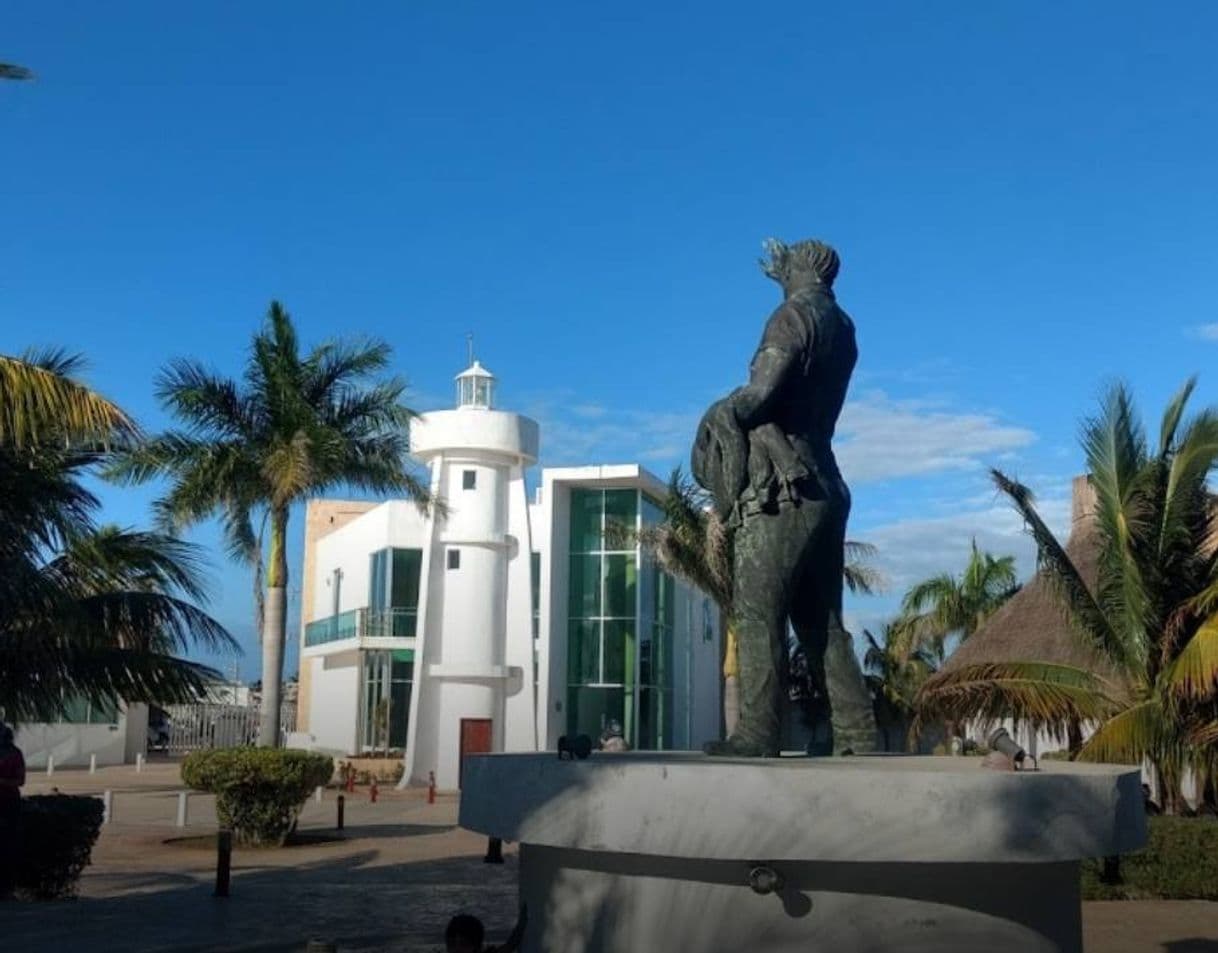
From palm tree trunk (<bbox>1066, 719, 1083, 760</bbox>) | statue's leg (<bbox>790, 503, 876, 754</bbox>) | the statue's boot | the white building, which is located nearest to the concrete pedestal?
the statue's boot

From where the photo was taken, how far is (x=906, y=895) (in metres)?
5.11

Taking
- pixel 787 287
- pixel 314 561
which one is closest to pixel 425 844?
pixel 787 287

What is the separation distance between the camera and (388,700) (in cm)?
3794

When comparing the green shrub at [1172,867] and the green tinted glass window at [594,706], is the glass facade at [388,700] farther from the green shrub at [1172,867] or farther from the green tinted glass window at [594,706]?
the green shrub at [1172,867]

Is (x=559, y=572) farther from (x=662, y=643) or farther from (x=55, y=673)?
(x=55, y=673)

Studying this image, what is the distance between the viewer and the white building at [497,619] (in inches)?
1345

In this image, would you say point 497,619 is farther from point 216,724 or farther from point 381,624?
point 216,724

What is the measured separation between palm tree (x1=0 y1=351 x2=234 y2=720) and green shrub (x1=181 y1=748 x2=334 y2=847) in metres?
3.83

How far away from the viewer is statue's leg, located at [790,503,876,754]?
273 inches

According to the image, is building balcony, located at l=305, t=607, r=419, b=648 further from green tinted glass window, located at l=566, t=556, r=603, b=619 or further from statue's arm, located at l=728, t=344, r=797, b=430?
statue's arm, located at l=728, t=344, r=797, b=430

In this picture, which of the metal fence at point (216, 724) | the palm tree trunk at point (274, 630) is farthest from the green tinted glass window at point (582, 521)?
the palm tree trunk at point (274, 630)

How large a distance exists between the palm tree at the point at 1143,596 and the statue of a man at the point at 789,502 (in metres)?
6.78

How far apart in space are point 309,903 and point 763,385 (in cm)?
816

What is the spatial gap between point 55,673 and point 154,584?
3.34 metres
